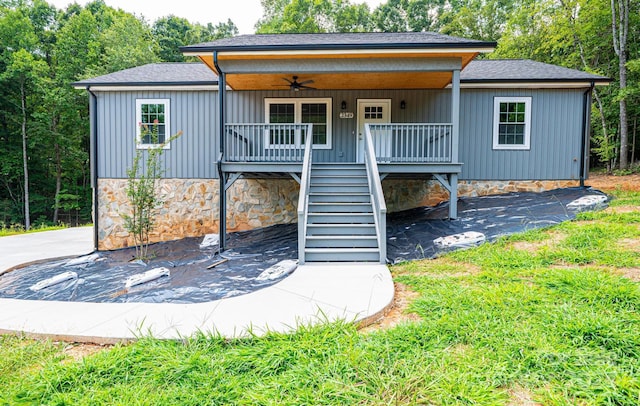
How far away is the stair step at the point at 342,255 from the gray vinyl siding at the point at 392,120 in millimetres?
4407

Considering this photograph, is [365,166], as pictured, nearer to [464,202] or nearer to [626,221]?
[464,202]

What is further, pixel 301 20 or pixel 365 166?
pixel 301 20

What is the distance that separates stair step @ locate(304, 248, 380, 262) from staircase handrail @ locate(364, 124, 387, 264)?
17 centimetres

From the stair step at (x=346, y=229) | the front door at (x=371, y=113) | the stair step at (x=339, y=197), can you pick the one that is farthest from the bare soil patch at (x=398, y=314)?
the front door at (x=371, y=113)

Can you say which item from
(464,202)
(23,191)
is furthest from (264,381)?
(23,191)

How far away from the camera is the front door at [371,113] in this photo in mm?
9266

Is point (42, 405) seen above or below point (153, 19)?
below

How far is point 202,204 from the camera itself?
918cm

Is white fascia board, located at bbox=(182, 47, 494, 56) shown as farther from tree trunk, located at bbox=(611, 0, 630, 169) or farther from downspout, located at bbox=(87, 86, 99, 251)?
tree trunk, located at bbox=(611, 0, 630, 169)

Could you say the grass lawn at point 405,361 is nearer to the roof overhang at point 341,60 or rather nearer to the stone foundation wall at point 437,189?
the roof overhang at point 341,60

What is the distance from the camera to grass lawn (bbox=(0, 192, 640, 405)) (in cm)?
200

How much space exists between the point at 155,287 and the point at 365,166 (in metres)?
4.77

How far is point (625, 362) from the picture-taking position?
7.26ft

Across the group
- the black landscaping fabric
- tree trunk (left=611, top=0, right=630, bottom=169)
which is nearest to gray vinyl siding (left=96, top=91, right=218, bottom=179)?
the black landscaping fabric
